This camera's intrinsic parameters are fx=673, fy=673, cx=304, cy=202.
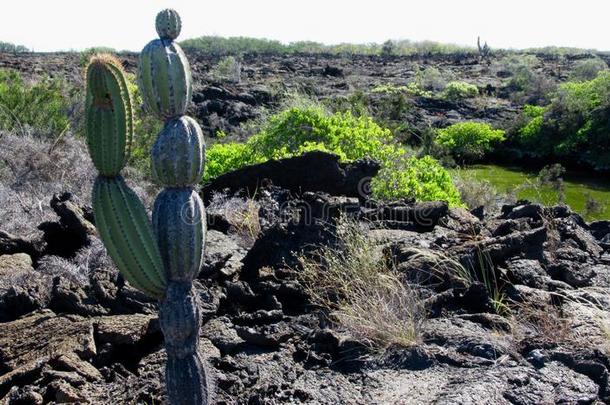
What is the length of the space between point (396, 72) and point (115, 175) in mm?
41468

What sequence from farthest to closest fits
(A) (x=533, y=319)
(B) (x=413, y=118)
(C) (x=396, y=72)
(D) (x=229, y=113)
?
(C) (x=396, y=72)
(B) (x=413, y=118)
(D) (x=229, y=113)
(A) (x=533, y=319)

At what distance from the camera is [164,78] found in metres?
3.08


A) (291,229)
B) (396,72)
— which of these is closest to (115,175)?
(291,229)

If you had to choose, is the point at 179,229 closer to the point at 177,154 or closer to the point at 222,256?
the point at 177,154

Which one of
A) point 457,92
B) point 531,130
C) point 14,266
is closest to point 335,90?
point 457,92

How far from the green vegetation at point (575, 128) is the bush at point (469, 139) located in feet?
3.55

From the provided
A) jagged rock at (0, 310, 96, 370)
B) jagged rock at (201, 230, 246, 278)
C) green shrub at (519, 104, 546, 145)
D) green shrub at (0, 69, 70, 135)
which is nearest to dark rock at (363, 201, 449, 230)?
jagged rock at (201, 230, 246, 278)

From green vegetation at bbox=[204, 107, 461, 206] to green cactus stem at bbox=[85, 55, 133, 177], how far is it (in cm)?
511

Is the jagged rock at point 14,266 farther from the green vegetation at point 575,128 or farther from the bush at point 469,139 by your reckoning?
the green vegetation at point 575,128

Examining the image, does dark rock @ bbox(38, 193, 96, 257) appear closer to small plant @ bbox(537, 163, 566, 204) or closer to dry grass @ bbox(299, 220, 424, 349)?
dry grass @ bbox(299, 220, 424, 349)

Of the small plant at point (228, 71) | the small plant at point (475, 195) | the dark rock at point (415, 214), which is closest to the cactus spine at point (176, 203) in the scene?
the dark rock at point (415, 214)

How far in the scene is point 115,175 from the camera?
10.4ft

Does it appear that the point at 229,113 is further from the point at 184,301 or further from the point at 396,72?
the point at 396,72

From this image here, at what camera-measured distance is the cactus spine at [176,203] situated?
10.2ft
